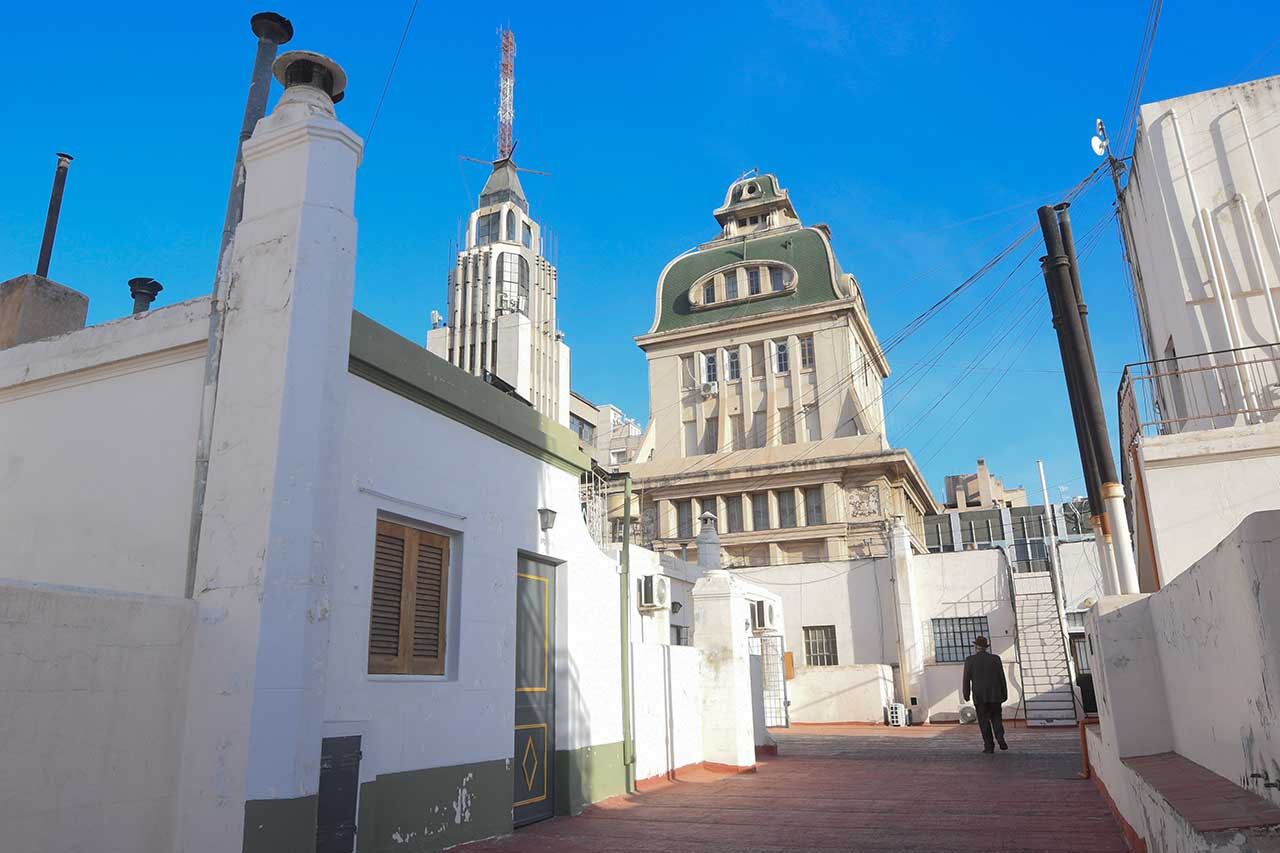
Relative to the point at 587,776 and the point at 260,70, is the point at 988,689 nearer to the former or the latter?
the point at 587,776

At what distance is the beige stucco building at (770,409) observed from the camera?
37594 millimetres

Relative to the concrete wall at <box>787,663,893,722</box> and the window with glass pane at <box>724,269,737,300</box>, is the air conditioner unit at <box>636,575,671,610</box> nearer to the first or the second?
the concrete wall at <box>787,663,893,722</box>

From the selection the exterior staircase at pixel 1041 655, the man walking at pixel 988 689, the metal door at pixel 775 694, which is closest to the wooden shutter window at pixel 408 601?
the man walking at pixel 988 689

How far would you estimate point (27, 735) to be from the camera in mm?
4852

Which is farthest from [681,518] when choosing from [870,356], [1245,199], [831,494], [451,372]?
[451,372]

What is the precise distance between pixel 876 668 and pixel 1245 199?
15689mm

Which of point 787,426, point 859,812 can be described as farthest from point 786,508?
point 859,812

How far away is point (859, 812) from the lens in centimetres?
917

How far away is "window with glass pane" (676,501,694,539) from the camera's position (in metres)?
39.8

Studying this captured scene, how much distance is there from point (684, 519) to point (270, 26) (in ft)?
109

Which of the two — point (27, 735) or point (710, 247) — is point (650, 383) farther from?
point (27, 735)

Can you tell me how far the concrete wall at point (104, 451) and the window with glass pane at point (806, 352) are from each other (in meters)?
36.7

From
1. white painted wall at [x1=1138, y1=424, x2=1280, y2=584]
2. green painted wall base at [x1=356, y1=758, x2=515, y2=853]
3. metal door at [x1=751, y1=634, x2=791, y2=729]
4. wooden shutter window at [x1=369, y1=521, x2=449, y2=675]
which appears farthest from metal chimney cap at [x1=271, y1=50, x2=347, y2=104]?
metal door at [x1=751, y1=634, x2=791, y2=729]

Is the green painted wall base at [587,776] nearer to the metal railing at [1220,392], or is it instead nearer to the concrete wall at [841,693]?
the metal railing at [1220,392]
